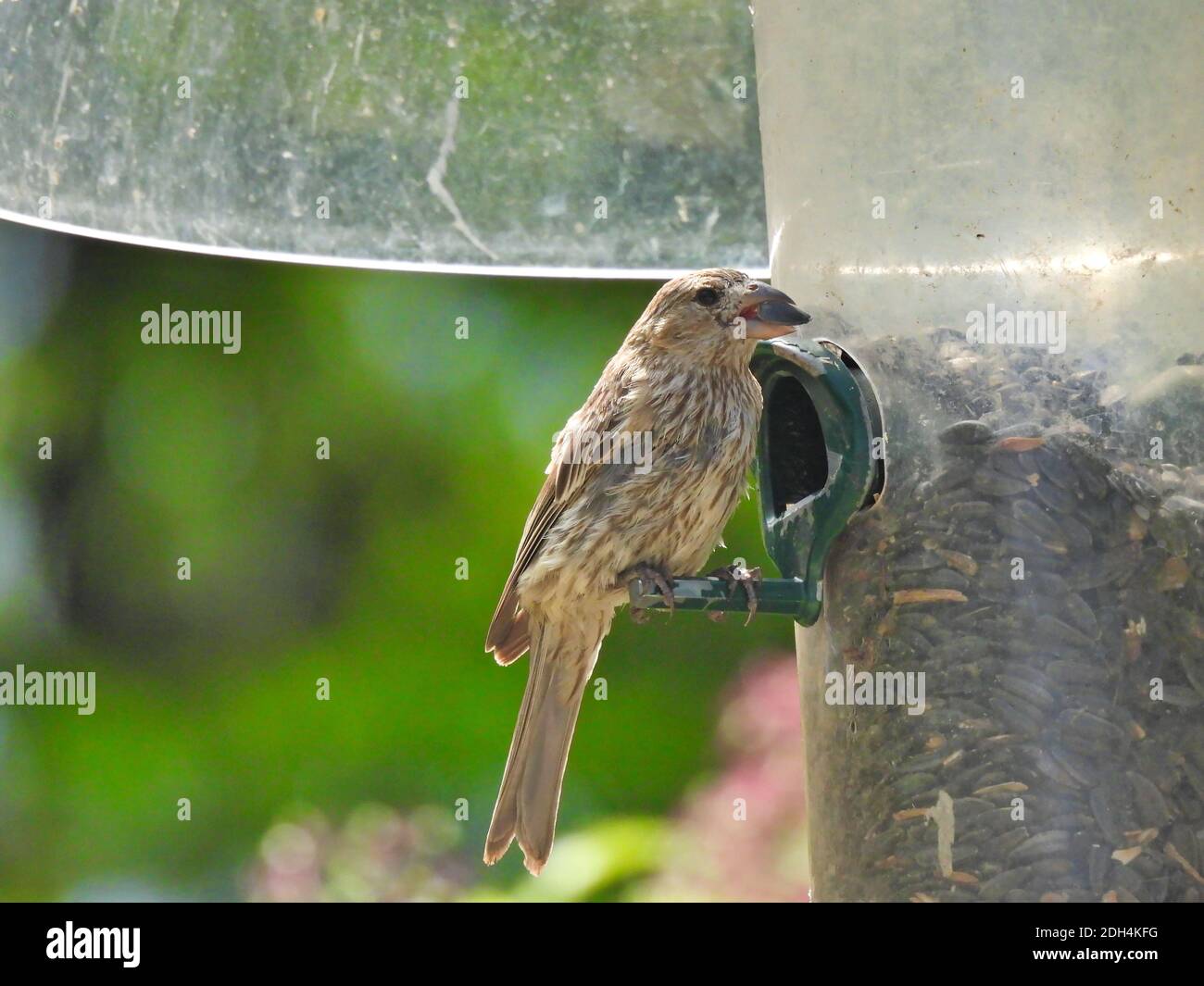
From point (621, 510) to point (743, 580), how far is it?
0.68 metres

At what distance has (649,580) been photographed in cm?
534

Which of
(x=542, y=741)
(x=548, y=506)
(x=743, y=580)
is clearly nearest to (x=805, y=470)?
(x=743, y=580)

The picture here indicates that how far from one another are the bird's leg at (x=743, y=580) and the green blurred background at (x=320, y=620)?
1.22 metres

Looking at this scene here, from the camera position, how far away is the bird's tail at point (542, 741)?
17.8ft

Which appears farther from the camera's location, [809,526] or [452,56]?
[452,56]

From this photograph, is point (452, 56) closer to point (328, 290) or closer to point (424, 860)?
point (328, 290)

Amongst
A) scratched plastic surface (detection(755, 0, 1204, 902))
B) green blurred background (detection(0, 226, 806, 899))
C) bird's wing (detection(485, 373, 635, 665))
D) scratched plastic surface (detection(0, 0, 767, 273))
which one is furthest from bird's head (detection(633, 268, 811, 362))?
→ green blurred background (detection(0, 226, 806, 899))

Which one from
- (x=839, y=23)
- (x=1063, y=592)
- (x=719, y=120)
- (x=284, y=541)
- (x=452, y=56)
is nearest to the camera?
(x=1063, y=592)

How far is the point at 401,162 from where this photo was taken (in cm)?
558

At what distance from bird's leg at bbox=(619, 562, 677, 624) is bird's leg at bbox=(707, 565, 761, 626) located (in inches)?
5.1

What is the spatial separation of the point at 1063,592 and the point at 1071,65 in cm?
123

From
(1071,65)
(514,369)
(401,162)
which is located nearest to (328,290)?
(514,369)

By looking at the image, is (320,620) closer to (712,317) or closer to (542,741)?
(542,741)

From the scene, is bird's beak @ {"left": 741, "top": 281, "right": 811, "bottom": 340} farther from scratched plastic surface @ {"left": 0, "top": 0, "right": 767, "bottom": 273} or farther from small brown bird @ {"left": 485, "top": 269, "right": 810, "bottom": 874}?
scratched plastic surface @ {"left": 0, "top": 0, "right": 767, "bottom": 273}
